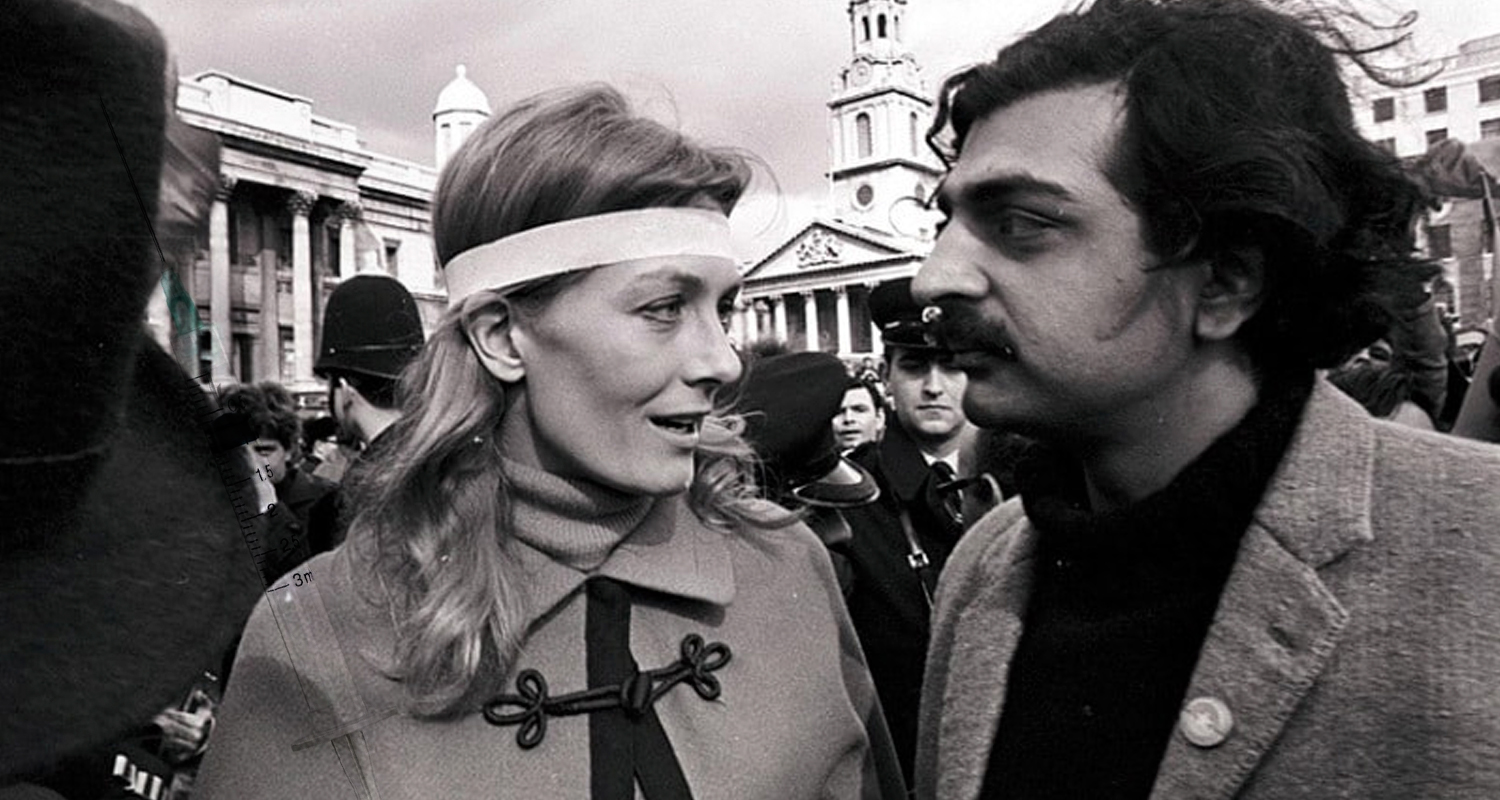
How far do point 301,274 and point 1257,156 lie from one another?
1.25 metres

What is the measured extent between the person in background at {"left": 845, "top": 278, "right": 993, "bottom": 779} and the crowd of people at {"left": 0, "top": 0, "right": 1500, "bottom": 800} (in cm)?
121

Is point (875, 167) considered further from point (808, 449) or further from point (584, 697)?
point (584, 697)

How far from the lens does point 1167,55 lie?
62.3 inches

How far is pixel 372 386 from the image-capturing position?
3.57 meters

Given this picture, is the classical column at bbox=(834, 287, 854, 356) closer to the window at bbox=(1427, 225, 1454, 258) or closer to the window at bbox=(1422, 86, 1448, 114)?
the window at bbox=(1422, 86, 1448, 114)

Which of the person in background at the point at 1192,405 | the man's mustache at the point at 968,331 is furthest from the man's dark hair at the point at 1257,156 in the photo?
the man's mustache at the point at 968,331

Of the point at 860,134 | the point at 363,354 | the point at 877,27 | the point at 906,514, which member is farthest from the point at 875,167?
the point at 363,354

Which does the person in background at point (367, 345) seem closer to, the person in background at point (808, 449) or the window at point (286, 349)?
the person in background at point (808, 449)

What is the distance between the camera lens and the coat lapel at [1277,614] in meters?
1.35

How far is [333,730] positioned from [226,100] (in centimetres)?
44

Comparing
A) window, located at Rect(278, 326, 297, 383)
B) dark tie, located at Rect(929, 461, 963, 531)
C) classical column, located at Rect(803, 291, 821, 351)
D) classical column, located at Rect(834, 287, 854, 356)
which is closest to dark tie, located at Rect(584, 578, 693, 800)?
window, located at Rect(278, 326, 297, 383)

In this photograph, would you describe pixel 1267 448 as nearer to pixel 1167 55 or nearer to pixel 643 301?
pixel 1167 55

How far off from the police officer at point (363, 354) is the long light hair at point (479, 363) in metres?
0.92

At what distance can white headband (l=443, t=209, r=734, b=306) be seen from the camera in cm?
194
